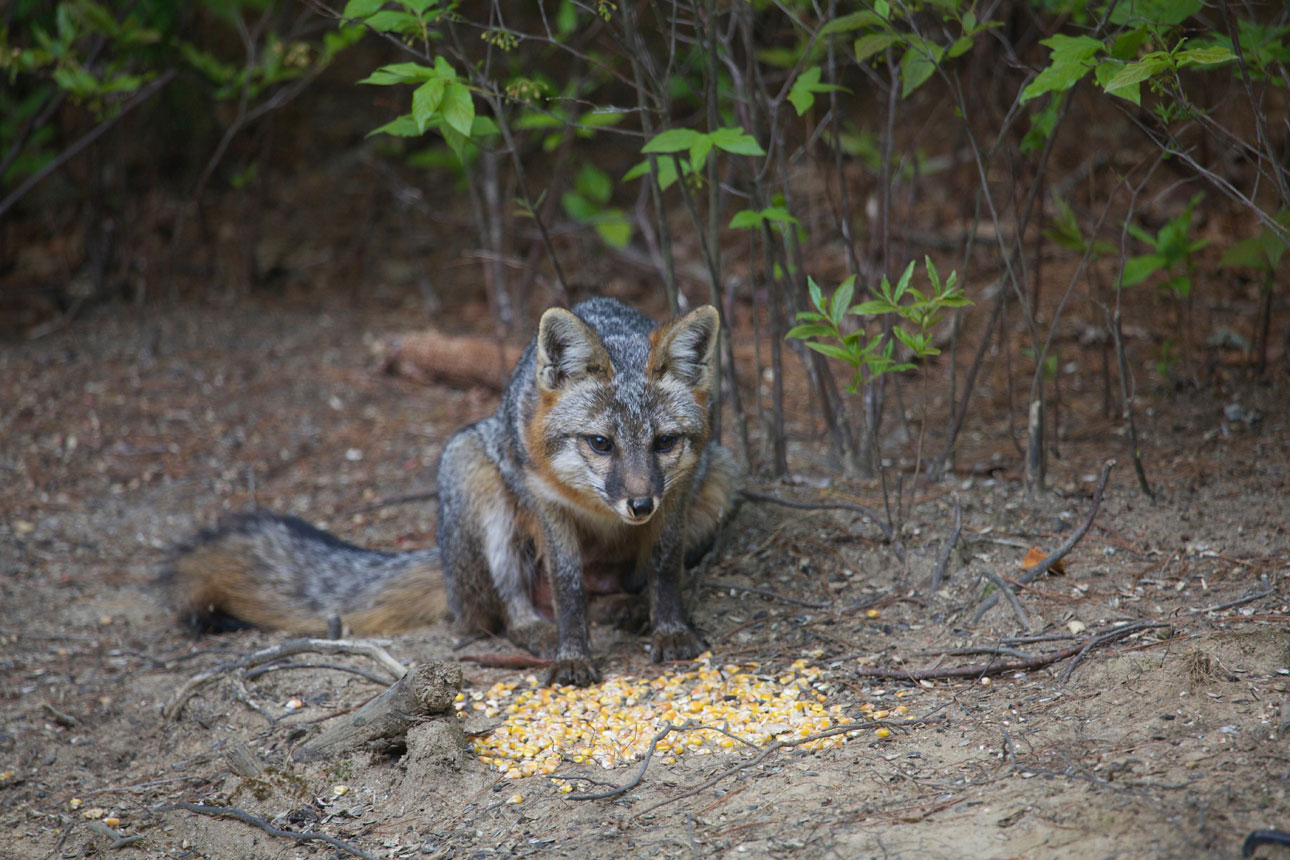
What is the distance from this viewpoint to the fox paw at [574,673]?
15.2 ft

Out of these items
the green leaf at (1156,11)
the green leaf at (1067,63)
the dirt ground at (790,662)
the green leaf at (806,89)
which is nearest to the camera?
the dirt ground at (790,662)

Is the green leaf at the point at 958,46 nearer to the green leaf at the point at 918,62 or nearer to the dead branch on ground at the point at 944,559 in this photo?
the green leaf at the point at 918,62

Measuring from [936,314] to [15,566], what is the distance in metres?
5.40

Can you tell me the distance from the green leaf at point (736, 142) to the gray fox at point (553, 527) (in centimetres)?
73

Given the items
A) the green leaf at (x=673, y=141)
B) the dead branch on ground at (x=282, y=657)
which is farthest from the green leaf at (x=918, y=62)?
the dead branch on ground at (x=282, y=657)

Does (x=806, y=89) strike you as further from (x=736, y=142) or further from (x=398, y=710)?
(x=398, y=710)

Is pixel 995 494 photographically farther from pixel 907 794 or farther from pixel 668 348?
pixel 907 794

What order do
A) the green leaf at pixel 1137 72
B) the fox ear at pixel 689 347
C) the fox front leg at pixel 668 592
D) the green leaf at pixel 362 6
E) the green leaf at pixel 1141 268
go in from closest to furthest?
the green leaf at pixel 1137 72, the green leaf at pixel 362 6, the fox ear at pixel 689 347, the fox front leg at pixel 668 592, the green leaf at pixel 1141 268

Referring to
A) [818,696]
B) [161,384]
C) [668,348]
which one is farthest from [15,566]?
[818,696]

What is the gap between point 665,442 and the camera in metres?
4.57

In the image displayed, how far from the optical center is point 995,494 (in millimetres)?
5441

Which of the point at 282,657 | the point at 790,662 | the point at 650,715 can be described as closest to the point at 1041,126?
the point at 790,662

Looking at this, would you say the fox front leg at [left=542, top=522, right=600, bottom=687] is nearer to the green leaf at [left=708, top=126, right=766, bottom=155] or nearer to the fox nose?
the fox nose

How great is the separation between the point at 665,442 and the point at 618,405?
0.85 ft
